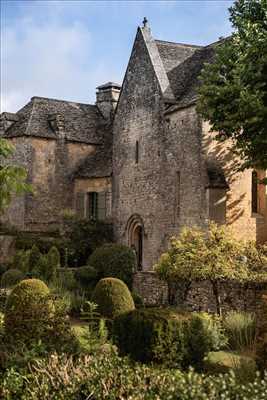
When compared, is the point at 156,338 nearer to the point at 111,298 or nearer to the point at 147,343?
the point at 147,343

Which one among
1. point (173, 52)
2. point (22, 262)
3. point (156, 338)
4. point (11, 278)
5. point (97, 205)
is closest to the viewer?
point (156, 338)

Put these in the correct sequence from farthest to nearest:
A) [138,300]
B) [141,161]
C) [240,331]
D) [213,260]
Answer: [141,161], [138,300], [213,260], [240,331]

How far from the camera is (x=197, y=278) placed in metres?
20.8

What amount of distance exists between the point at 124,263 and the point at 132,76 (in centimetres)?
1213

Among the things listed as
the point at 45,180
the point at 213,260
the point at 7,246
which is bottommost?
the point at 213,260

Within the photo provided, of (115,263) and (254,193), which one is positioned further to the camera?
(254,193)

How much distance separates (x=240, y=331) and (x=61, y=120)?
2681cm

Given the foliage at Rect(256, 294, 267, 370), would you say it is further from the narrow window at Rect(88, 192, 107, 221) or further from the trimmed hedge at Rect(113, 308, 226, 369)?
the narrow window at Rect(88, 192, 107, 221)

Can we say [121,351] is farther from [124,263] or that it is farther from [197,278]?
[124,263]

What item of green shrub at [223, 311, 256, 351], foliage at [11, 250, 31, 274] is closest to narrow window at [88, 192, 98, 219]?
foliage at [11, 250, 31, 274]

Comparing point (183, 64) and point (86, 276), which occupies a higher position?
point (183, 64)

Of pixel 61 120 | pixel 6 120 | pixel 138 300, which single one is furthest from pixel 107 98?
pixel 138 300

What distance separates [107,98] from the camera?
44875 mm

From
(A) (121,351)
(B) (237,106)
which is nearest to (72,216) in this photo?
(B) (237,106)
